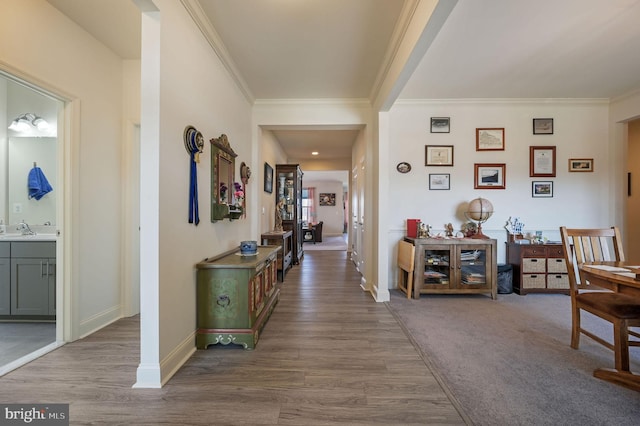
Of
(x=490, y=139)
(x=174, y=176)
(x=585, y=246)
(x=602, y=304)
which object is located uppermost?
(x=490, y=139)

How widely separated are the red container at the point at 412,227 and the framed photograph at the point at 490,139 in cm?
150

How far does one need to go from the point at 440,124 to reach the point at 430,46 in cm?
162

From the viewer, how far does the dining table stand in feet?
4.96

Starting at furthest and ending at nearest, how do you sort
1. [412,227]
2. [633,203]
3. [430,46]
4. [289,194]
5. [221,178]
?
[289,194] → [633,203] → [412,227] → [221,178] → [430,46]

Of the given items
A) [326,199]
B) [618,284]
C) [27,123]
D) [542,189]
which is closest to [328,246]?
[326,199]

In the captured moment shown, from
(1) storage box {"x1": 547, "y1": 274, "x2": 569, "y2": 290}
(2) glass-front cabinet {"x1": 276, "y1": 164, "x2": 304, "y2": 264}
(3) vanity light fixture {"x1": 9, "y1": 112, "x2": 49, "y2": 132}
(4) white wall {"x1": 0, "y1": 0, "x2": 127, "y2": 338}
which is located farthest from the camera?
(2) glass-front cabinet {"x1": 276, "y1": 164, "x2": 304, "y2": 264}

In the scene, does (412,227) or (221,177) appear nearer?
(221,177)

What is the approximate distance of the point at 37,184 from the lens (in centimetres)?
273

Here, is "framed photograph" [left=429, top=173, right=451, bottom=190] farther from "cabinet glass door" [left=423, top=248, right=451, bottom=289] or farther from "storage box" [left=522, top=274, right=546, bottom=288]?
"storage box" [left=522, top=274, right=546, bottom=288]

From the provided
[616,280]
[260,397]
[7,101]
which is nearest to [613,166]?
[616,280]

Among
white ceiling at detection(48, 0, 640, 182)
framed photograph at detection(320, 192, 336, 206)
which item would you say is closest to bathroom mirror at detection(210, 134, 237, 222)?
white ceiling at detection(48, 0, 640, 182)

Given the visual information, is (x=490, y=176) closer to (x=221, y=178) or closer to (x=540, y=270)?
(x=540, y=270)

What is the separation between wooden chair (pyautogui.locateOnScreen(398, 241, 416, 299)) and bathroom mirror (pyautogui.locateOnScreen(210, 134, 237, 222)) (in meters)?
2.38

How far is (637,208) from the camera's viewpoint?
13.2 feet
